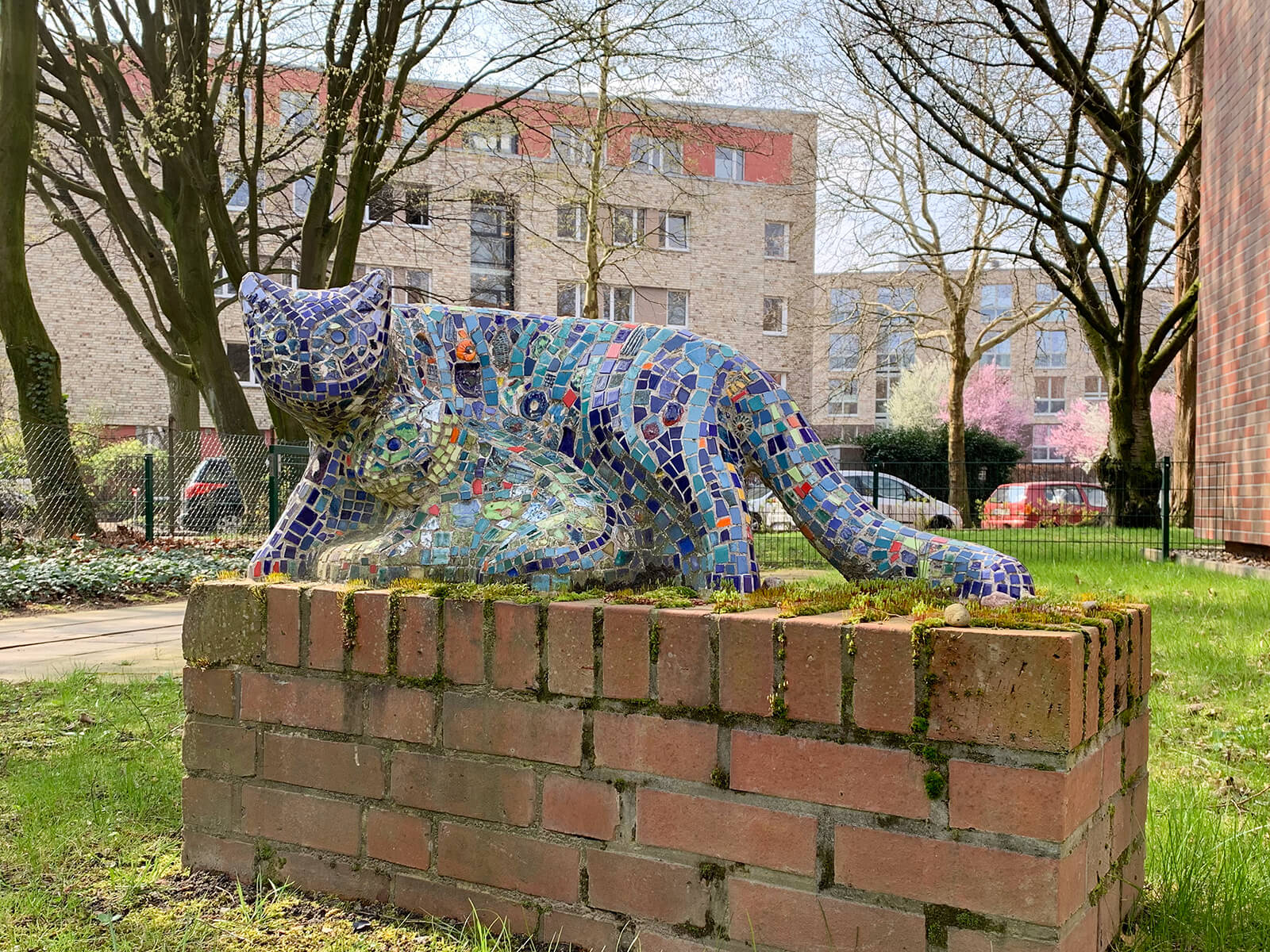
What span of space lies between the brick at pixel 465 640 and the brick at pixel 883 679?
80cm

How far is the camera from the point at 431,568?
2318 millimetres

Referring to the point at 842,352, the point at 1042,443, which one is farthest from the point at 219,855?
the point at 1042,443

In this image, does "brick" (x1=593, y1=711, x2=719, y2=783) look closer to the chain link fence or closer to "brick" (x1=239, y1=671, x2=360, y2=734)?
"brick" (x1=239, y1=671, x2=360, y2=734)

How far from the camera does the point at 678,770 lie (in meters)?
1.97

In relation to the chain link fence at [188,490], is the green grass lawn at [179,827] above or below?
below

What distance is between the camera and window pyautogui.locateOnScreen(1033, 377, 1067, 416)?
4934cm

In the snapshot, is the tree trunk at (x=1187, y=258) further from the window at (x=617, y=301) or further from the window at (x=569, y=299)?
the window at (x=569, y=299)

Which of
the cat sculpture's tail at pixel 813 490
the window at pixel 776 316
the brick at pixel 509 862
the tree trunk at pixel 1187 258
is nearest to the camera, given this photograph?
the brick at pixel 509 862

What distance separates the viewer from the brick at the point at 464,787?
2.14 meters

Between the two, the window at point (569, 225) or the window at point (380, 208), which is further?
the window at point (569, 225)

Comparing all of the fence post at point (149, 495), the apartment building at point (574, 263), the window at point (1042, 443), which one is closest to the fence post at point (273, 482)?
the fence post at point (149, 495)

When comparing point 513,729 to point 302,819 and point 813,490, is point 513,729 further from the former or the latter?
point 813,490

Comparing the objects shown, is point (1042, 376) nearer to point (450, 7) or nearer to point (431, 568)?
point (450, 7)

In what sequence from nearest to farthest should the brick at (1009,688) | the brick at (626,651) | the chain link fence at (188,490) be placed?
the brick at (1009,688) → the brick at (626,651) → the chain link fence at (188,490)
